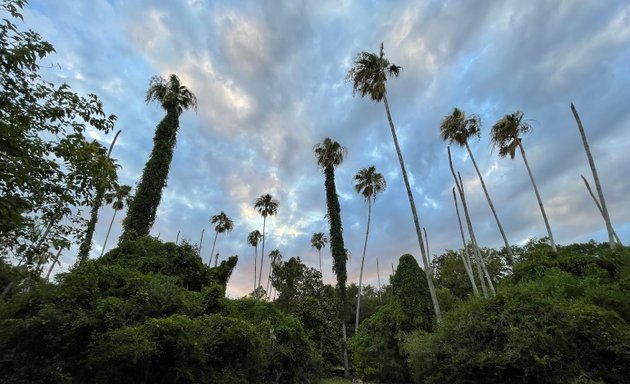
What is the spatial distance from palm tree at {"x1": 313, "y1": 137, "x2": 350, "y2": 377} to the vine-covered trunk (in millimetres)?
14848

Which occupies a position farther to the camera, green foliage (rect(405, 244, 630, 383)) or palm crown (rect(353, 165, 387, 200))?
palm crown (rect(353, 165, 387, 200))

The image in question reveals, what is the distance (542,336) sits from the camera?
1115 centimetres

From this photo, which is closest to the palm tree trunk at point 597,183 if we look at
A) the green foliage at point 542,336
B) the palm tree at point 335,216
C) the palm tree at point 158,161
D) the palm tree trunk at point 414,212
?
the green foliage at point 542,336

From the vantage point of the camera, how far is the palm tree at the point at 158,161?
74.9 ft

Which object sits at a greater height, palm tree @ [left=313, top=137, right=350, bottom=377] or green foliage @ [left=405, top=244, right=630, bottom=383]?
palm tree @ [left=313, top=137, right=350, bottom=377]

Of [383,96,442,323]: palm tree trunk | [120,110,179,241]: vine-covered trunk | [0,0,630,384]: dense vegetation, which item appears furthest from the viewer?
[120,110,179,241]: vine-covered trunk

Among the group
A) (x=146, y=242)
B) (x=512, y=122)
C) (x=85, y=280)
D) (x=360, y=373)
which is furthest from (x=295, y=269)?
(x=85, y=280)

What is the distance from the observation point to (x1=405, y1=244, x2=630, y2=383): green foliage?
1077 centimetres

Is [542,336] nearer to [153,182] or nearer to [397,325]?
[397,325]

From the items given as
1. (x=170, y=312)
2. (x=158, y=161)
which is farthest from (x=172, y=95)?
(x=170, y=312)

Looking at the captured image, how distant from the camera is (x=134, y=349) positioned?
8977 millimetres

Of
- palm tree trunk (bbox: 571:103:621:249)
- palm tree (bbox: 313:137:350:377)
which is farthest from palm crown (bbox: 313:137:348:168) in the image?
palm tree trunk (bbox: 571:103:621:249)

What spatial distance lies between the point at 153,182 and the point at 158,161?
1.69 m

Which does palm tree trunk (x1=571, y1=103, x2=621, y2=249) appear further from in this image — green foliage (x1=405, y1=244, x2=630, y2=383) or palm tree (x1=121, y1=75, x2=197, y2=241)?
palm tree (x1=121, y1=75, x2=197, y2=241)
